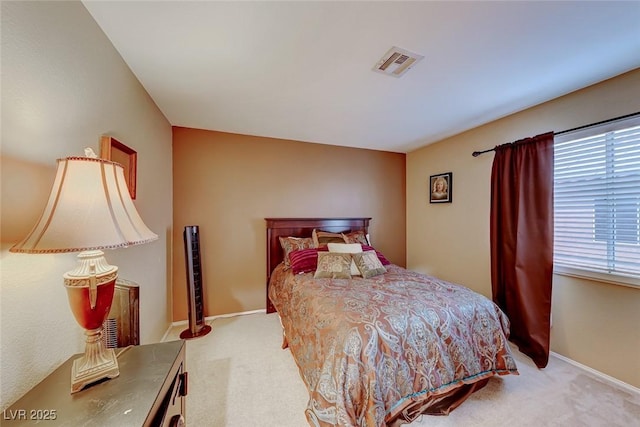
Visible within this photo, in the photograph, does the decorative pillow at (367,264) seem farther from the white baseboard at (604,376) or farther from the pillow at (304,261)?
the white baseboard at (604,376)

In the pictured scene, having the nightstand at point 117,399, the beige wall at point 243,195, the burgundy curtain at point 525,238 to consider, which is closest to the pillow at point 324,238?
the beige wall at point 243,195

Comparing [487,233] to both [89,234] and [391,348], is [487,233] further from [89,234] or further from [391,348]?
[89,234]

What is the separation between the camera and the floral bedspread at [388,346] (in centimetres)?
132

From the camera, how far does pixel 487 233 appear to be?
281 centimetres

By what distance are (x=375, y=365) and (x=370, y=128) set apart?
2.53 meters

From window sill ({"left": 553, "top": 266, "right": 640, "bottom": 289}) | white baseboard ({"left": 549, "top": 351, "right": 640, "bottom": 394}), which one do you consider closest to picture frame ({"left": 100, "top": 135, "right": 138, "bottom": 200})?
window sill ({"left": 553, "top": 266, "right": 640, "bottom": 289})

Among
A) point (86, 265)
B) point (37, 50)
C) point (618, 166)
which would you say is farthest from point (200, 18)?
point (618, 166)

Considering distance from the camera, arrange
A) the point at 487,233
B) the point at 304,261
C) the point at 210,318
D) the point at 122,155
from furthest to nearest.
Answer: the point at 210,318 → the point at 487,233 → the point at 304,261 → the point at 122,155

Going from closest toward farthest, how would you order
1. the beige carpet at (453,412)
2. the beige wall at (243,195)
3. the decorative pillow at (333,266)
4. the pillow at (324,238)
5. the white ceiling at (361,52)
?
the white ceiling at (361,52) → the beige carpet at (453,412) → the decorative pillow at (333,266) → the beige wall at (243,195) → the pillow at (324,238)

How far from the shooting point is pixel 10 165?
0.81 metres

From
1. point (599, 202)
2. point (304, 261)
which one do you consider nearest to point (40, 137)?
point (304, 261)

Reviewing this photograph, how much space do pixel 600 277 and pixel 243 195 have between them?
3615mm

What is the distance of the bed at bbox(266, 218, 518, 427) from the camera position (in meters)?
1.33

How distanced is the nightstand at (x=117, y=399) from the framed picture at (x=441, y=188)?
3394mm
